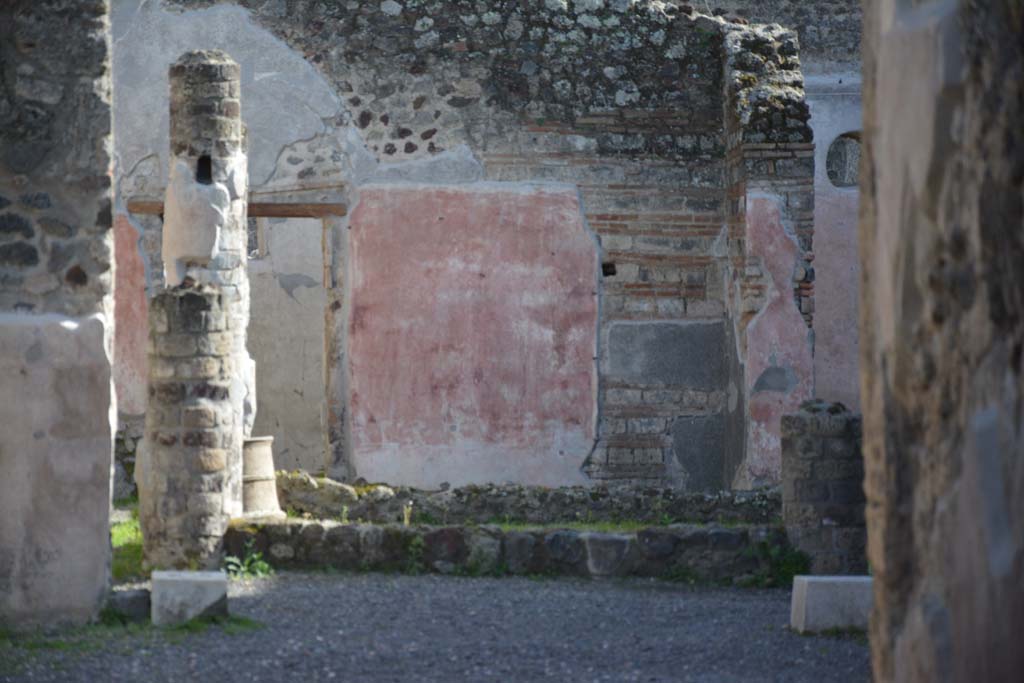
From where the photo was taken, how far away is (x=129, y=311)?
11.3 meters

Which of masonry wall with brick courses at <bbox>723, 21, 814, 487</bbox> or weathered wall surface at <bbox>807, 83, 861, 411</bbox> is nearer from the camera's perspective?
masonry wall with brick courses at <bbox>723, 21, 814, 487</bbox>

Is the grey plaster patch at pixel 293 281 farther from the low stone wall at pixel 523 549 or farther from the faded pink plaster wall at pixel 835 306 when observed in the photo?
the low stone wall at pixel 523 549

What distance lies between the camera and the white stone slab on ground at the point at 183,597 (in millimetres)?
6477

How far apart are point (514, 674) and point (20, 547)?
6.49ft

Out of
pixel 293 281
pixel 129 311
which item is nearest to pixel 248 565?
pixel 129 311

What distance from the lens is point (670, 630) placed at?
6.66 meters

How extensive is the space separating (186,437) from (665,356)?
4.53m

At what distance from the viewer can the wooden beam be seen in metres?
11.1

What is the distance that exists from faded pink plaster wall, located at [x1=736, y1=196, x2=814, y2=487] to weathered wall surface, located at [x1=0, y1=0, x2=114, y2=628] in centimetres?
583

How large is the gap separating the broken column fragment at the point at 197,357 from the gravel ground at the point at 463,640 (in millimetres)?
607

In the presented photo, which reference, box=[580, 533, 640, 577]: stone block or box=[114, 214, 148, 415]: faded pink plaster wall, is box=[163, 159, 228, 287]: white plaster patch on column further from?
box=[580, 533, 640, 577]: stone block

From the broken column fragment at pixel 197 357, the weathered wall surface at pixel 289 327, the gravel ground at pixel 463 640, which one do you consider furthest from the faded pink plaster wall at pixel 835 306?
the broken column fragment at pixel 197 357

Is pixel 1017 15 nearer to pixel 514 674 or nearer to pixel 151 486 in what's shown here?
pixel 514 674

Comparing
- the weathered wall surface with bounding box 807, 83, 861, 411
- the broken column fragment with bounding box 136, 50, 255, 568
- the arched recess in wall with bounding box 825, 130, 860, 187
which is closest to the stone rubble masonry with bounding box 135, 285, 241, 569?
the broken column fragment with bounding box 136, 50, 255, 568
